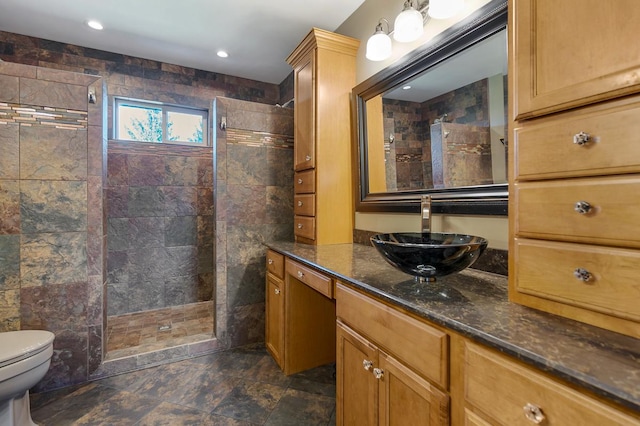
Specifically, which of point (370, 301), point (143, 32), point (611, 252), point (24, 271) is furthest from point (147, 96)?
point (611, 252)

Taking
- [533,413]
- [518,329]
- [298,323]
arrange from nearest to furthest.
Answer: [533,413] < [518,329] < [298,323]

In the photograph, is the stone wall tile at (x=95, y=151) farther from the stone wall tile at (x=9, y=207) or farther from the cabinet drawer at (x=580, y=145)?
the cabinet drawer at (x=580, y=145)

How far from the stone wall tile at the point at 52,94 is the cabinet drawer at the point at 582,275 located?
261cm

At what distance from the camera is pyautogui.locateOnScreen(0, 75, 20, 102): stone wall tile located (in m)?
1.82

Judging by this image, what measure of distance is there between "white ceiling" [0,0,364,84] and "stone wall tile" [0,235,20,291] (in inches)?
68.4

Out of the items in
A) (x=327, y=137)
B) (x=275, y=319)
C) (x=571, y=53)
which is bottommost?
(x=275, y=319)

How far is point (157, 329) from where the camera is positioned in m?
2.74

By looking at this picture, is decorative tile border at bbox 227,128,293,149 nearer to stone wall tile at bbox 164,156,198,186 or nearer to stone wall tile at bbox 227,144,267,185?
stone wall tile at bbox 227,144,267,185

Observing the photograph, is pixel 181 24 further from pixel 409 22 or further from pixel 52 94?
pixel 409 22

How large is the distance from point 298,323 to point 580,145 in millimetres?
1844

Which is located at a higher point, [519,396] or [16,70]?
[16,70]

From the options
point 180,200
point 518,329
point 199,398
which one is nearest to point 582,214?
point 518,329

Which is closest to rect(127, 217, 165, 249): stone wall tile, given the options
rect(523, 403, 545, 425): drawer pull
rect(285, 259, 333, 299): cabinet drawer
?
rect(285, 259, 333, 299): cabinet drawer

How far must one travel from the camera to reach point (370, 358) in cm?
112
